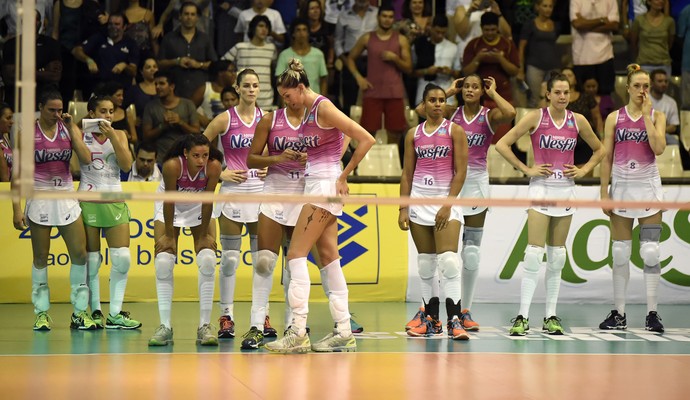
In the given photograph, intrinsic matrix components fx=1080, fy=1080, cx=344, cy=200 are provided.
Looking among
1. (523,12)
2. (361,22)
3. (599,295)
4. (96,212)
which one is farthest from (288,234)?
(523,12)

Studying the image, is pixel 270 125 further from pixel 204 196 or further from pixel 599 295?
pixel 599 295

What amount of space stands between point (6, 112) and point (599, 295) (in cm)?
746

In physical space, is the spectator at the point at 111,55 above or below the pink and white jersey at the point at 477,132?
above

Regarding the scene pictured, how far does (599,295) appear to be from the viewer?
13648 mm

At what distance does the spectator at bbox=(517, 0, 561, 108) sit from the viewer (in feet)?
53.4

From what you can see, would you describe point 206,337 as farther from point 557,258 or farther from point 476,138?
point 557,258

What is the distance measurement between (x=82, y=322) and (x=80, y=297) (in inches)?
10.3

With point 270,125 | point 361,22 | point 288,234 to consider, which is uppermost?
point 361,22

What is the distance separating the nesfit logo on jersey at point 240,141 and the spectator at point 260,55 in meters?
4.92

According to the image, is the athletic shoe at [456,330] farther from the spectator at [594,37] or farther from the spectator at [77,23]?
the spectator at [77,23]

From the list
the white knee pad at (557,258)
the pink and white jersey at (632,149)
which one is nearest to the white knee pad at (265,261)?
the white knee pad at (557,258)

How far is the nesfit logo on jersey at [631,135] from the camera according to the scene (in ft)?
36.6

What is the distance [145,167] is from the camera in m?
13.4

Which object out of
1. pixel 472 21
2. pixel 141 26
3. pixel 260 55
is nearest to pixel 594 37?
pixel 472 21
